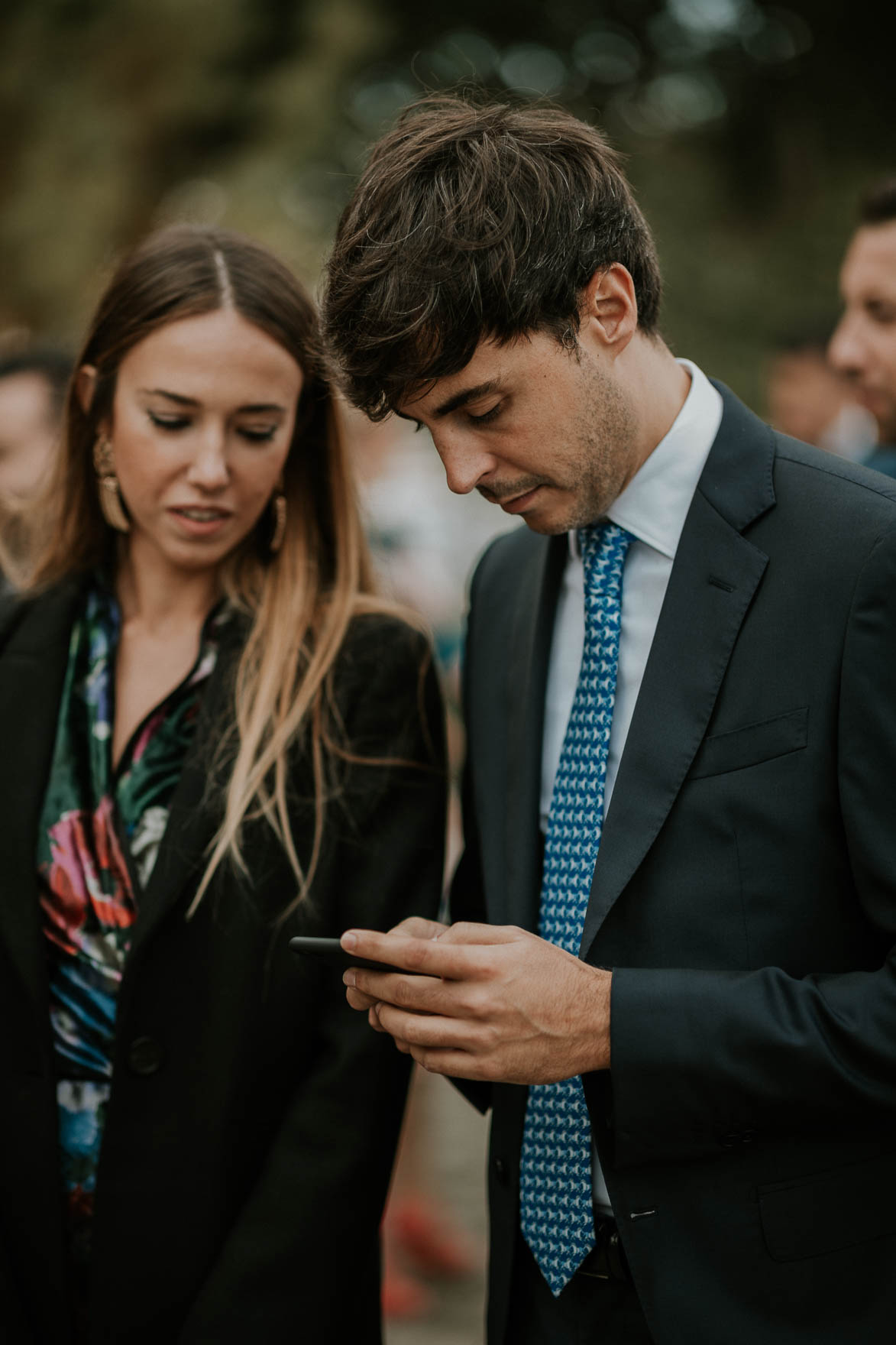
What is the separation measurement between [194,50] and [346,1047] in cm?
708

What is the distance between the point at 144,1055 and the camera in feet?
7.16

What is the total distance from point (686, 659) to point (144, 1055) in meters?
1.08

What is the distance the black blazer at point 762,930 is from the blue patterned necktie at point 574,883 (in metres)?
0.11

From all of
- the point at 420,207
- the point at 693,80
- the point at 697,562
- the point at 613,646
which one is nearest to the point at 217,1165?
the point at 613,646

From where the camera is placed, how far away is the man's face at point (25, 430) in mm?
4570

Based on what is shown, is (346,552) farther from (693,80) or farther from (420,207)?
(693,80)

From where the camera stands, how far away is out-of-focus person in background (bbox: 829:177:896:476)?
372 centimetres

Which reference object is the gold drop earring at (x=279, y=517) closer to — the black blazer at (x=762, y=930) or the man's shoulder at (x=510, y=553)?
the man's shoulder at (x=510, y=553)

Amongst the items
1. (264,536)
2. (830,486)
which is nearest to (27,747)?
(264,536)

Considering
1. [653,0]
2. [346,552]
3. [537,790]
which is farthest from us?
[653,0]

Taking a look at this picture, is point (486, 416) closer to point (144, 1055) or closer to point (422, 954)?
point (422, 954)

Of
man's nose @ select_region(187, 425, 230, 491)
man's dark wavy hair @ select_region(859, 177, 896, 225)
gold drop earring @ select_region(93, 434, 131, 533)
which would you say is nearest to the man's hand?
man's nose @ select_region(187, 425, 230, 491)

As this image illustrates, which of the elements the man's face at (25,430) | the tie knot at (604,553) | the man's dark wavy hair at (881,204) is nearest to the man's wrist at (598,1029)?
the tie knot at (604,553)

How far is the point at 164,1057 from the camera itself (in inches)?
87.0
